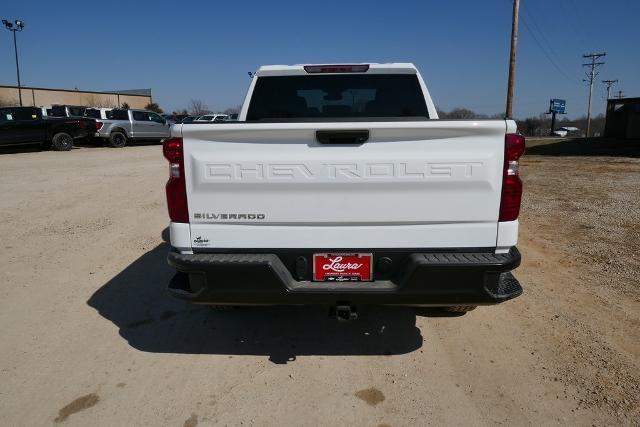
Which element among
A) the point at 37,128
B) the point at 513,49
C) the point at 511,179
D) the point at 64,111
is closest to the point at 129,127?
the point at 64,111

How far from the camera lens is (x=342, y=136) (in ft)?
8.86

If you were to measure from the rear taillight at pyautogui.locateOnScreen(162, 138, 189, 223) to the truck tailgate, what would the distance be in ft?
0.13

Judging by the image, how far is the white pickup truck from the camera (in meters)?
2.67

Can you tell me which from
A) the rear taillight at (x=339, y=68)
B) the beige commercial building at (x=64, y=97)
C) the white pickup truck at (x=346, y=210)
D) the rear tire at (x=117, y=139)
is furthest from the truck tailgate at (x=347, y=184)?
the beige commercial building at (x=64, y=97)

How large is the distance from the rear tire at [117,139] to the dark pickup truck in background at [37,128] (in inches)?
66.9

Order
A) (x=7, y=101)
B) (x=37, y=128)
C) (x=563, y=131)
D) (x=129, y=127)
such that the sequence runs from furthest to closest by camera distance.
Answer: (x=563, y=131), (x=7, y=101), (x=129, y=127), (x=37, y=128)

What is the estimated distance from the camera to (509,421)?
2.65 meters

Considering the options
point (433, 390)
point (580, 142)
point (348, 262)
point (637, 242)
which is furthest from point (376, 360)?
point (580, 142)

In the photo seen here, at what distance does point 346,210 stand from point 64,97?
7050cm

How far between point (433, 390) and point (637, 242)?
4.63 m

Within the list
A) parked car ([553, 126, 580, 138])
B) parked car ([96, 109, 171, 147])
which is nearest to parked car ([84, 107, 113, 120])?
parked car ([96, 109, 171, 147])

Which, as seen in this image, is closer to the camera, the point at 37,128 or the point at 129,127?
the point at 37,128

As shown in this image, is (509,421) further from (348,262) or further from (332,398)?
(348,262)

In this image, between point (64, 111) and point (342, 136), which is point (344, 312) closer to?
point (342, 136)
